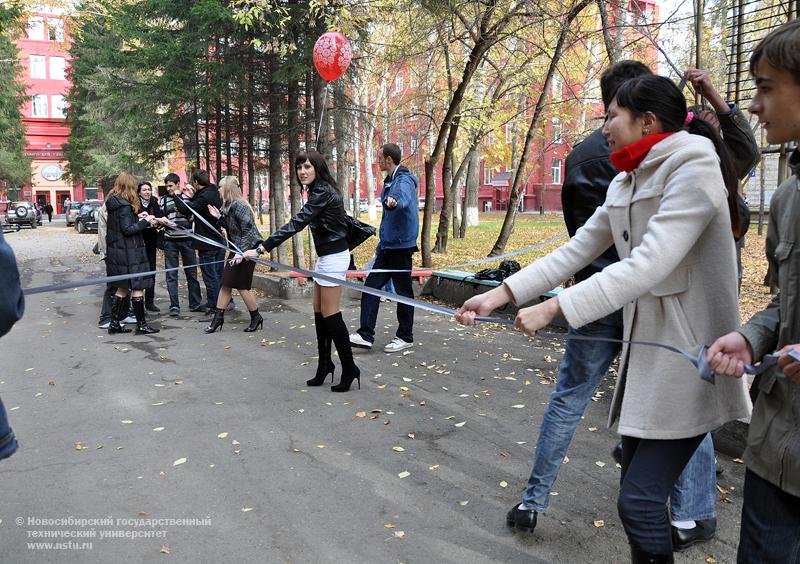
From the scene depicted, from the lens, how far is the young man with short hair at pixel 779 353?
1.84 m

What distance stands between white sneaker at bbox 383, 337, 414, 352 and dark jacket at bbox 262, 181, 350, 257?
1.72m

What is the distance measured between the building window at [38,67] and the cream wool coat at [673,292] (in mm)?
79460

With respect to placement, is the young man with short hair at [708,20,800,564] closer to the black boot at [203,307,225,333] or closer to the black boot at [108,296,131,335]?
the black boot at [203,307,225,333]

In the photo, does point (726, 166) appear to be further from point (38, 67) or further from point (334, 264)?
point (38, 67)

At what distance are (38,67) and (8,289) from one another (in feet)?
262

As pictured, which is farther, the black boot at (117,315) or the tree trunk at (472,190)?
the tree trunk at (472,190)

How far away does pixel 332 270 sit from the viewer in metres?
6.17

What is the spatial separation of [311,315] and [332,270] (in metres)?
3.85

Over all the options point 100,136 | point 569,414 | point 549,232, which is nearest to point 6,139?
point 100,136

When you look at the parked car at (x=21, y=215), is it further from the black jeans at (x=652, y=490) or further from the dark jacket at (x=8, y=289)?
the black jeans at (x=652, y=490)

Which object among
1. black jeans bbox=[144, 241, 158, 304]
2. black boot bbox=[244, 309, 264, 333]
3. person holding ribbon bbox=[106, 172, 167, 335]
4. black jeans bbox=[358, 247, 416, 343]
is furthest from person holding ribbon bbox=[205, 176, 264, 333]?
black jeans bbox=[358, 247, 416, 343]

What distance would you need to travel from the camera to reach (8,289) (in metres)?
1.95

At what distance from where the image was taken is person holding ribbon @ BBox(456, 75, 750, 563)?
2156 millimetres

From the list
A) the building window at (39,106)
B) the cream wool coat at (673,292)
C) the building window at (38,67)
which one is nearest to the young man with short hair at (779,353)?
the cream wool coat at (673,292)
